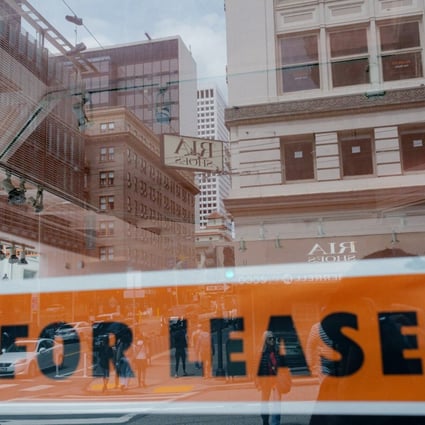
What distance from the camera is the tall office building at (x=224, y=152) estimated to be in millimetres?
1332

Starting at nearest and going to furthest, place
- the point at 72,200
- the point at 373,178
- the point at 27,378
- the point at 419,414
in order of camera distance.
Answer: the point at 419,414 < the point at 373,178 < the point at 27,378 < the point at 72,200

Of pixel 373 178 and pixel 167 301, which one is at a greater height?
pixel 373 178

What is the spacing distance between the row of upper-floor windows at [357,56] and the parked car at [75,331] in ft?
3.06

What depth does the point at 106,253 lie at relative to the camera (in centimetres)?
150

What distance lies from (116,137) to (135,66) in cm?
24

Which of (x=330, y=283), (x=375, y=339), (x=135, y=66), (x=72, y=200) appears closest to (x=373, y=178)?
(x=330, y=283)

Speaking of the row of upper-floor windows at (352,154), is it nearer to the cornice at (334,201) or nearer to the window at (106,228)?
the cornice at (334,201)

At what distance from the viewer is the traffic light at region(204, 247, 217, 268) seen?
1292 millimetres

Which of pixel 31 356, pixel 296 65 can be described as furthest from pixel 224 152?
pixel 31 356

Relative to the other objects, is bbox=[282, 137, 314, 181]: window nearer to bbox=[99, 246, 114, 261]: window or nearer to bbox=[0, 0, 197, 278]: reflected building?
bbox=[0, 0, 197, 278]: reflected building

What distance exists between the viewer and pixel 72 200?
1681 millimetres

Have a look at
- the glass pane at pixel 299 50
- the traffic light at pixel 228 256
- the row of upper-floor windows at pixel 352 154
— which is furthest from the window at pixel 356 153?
the traffic light at pixel 228 256

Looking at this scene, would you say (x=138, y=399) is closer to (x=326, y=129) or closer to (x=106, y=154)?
(x=106, y=154)

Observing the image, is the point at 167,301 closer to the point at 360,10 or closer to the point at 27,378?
the point at 27,378
